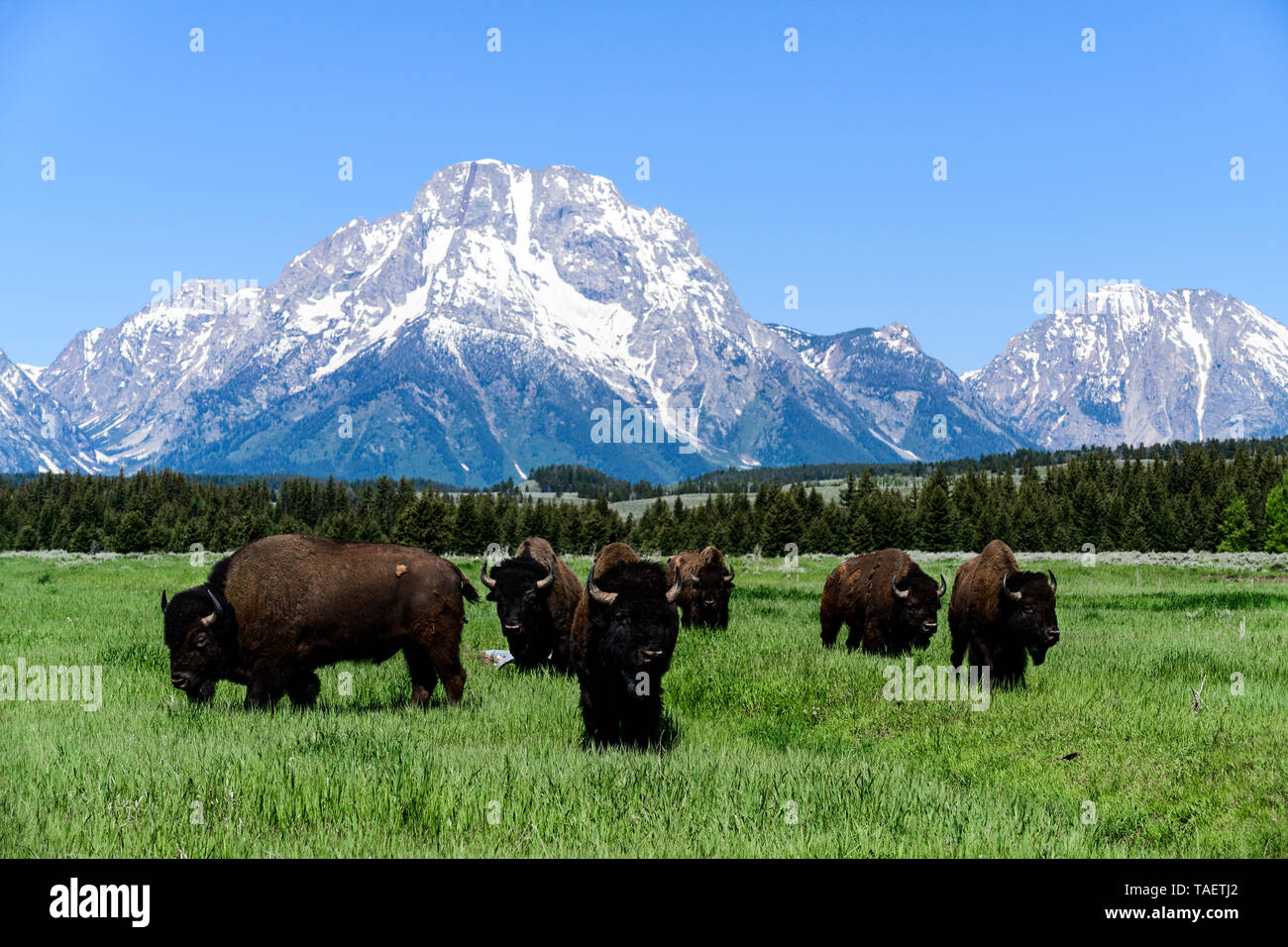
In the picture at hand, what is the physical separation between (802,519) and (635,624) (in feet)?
360

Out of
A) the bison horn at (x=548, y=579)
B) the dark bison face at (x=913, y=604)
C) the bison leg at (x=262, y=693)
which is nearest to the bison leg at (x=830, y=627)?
the dark bison face at (x=913, y=604)

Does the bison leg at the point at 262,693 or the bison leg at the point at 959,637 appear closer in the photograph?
the bison leg at the point at 262,693

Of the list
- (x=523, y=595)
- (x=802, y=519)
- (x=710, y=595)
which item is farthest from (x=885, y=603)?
(x=802, y=519)

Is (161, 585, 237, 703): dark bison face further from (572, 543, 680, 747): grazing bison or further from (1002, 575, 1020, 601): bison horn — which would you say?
(1002, 575, 1020, 601): bison horn

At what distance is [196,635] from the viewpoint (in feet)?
41.4

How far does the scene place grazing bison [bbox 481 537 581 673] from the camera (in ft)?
51.2

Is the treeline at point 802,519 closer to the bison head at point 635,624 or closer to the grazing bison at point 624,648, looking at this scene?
the grazing bison at point 624,648

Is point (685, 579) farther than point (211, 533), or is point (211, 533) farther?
point (211, 533)

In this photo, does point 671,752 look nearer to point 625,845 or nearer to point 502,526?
point 625,845

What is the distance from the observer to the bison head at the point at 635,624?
32.5ft

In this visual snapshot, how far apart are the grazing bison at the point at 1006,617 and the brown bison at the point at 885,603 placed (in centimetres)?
113
